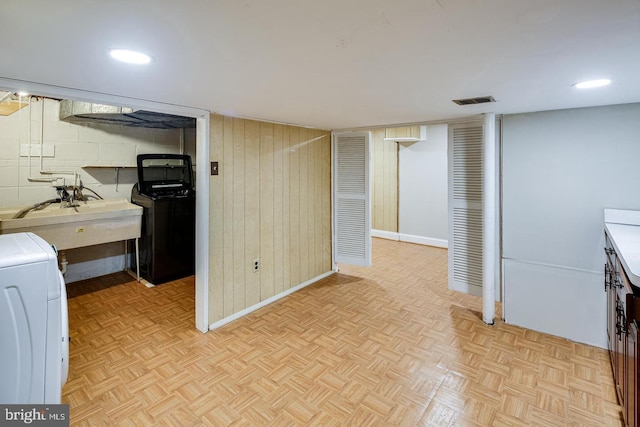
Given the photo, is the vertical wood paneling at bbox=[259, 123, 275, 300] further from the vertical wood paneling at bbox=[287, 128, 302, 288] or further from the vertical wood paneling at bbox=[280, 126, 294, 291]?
the vertical wood paneling at bbox=[287, 128, 302, 288]

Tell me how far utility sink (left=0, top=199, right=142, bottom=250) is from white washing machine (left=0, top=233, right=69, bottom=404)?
2.13 m

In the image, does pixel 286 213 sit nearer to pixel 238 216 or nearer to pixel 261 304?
pixel 238 216

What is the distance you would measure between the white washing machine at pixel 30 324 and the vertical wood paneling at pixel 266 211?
2037mm

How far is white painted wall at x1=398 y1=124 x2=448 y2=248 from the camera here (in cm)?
556

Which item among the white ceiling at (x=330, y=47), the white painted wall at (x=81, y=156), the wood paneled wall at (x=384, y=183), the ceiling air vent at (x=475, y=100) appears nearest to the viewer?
the white ceiling at (x=330, y=47)

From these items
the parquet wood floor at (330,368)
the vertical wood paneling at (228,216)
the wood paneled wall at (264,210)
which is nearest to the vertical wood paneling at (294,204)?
the wood paneled wall at (264,210)

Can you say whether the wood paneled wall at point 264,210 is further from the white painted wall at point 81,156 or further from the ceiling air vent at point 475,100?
the white painted wall at point 81,156

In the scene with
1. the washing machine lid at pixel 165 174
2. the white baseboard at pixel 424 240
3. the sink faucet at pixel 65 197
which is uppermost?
the washing machine lid at pixel 165 174

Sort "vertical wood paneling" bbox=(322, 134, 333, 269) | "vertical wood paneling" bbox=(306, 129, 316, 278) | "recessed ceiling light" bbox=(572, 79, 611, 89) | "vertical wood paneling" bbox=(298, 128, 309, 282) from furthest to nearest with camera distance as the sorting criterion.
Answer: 1. "vertical wood paneling" bbox=(322, 134, 333, 269)
2. "vertical wood paneling" bbox=(306, 129, 316, 278)
3. "vertical wood paneling" bbox=(298, 128, 309, 282)
4. "recessed ceiling light" bbox=(572, 79, 611, 89)

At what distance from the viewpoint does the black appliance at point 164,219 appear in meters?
3.78

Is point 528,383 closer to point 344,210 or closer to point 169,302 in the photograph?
point 344,210

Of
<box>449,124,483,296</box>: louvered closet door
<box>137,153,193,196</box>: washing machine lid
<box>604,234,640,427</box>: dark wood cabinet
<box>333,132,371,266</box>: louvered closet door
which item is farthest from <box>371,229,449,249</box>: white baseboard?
<box>604,234,640,427</box>: dark wood cabinet

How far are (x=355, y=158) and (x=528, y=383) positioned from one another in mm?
2718

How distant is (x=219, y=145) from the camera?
2781 millimetres
